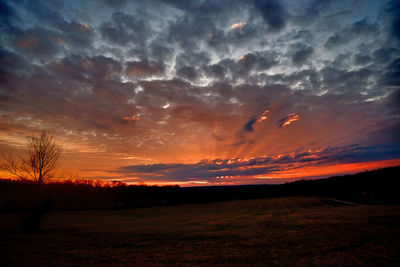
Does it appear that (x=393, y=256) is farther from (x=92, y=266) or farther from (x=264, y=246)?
(x=92, y=266)

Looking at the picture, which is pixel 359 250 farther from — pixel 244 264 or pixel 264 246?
pixel 244 264

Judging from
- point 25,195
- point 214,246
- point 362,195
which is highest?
point 25,195

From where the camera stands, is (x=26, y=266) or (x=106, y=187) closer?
(x=26, y=266)

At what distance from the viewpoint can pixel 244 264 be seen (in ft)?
39.9

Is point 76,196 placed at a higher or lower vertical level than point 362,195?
higher

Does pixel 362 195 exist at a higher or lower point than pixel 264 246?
lower

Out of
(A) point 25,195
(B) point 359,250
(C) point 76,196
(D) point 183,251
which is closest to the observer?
(B) point 359,250

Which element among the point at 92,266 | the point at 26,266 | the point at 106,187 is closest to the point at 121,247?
the point at 92,266

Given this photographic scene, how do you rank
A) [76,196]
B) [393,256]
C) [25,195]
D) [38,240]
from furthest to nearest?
[76,196], [25,195], [38,240], [393,256]

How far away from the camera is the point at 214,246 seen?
17.0 meters

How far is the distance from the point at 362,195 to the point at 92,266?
→ 108 meters

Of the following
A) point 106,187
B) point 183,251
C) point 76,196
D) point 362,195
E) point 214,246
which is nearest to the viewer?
point 183,251

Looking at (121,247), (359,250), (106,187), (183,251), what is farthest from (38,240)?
(106,187)

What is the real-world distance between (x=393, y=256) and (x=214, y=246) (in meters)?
10.8
